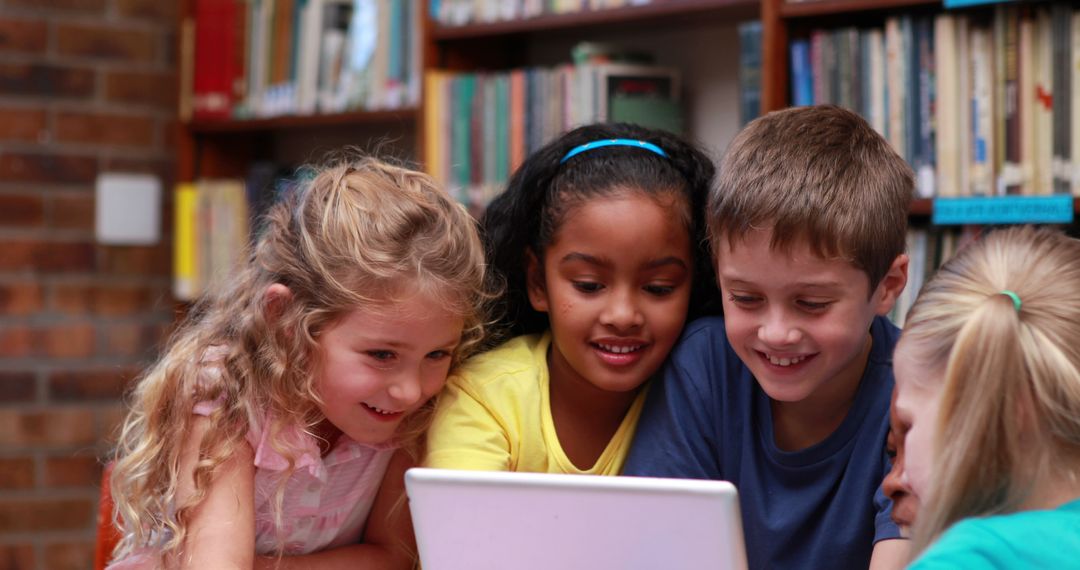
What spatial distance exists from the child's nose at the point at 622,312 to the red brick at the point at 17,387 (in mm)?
1832

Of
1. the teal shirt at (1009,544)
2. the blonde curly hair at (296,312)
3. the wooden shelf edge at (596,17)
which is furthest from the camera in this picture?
the wooden shelf edge at (596,17)

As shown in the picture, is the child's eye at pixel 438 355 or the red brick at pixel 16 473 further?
the red brick at pixel 16 473

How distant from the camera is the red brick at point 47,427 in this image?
267 cm

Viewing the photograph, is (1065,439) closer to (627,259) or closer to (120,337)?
(627,259)

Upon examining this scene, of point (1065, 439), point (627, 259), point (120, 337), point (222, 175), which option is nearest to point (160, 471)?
point (627, 259)

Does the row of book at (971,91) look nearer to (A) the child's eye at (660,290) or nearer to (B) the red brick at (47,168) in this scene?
(A) the child's eye at (660,290)

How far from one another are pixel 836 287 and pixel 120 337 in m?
2.12

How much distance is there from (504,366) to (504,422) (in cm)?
8

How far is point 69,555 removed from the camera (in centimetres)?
274

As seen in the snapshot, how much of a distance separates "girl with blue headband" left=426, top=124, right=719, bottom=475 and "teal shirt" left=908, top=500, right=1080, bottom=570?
58cm

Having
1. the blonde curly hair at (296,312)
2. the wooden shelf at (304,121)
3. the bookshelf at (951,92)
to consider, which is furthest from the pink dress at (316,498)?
the wooden shelf at (304,121)

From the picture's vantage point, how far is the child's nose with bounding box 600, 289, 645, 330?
134 cm

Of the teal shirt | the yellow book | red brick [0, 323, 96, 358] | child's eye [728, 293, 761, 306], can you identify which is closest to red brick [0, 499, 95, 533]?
red brick [0, 323, 96, 358]

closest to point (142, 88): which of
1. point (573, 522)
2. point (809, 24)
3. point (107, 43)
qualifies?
point (107, 43)
